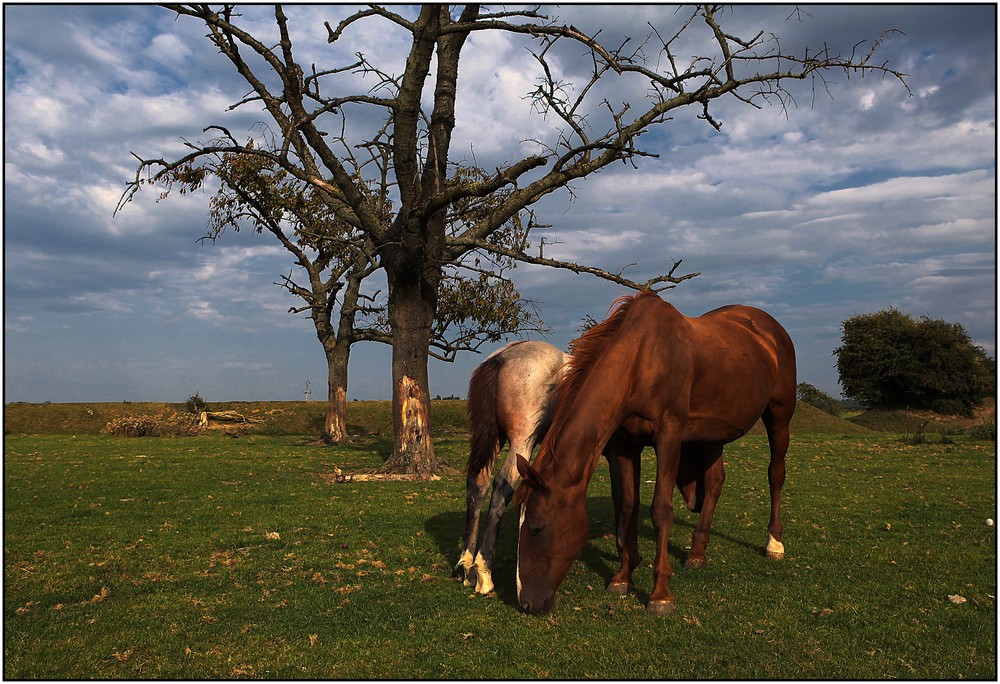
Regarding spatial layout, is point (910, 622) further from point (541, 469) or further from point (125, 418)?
point (125, 418)

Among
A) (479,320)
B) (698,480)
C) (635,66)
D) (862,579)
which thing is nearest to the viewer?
(862,579)

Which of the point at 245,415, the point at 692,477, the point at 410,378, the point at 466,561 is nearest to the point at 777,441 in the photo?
the point at 692,477

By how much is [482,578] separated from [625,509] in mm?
1669

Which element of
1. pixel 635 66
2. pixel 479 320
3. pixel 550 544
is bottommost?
pixel 550 544

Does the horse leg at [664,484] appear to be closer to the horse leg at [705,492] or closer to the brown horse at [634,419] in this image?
the brown horse at [634,419]

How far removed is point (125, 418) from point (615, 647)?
33.2 meters

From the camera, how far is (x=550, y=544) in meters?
5.84

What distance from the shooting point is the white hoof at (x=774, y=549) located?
26.5 feet

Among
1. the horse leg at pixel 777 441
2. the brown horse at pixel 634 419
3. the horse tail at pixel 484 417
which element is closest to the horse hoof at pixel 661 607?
the brown horse at pixel 634 419

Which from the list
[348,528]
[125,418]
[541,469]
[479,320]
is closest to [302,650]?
[541,469]

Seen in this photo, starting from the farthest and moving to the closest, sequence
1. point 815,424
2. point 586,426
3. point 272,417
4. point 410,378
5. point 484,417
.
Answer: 1. point 272,417
2. point 815,424
3. point 410,378
4. point 484,417
5. point 586,426

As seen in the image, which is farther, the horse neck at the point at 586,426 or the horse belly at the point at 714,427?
the horse belly at the point at 714,427

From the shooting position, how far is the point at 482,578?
6.70m

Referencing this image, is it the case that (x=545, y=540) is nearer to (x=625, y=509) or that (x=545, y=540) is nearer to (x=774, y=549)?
(x=625, y=509)
